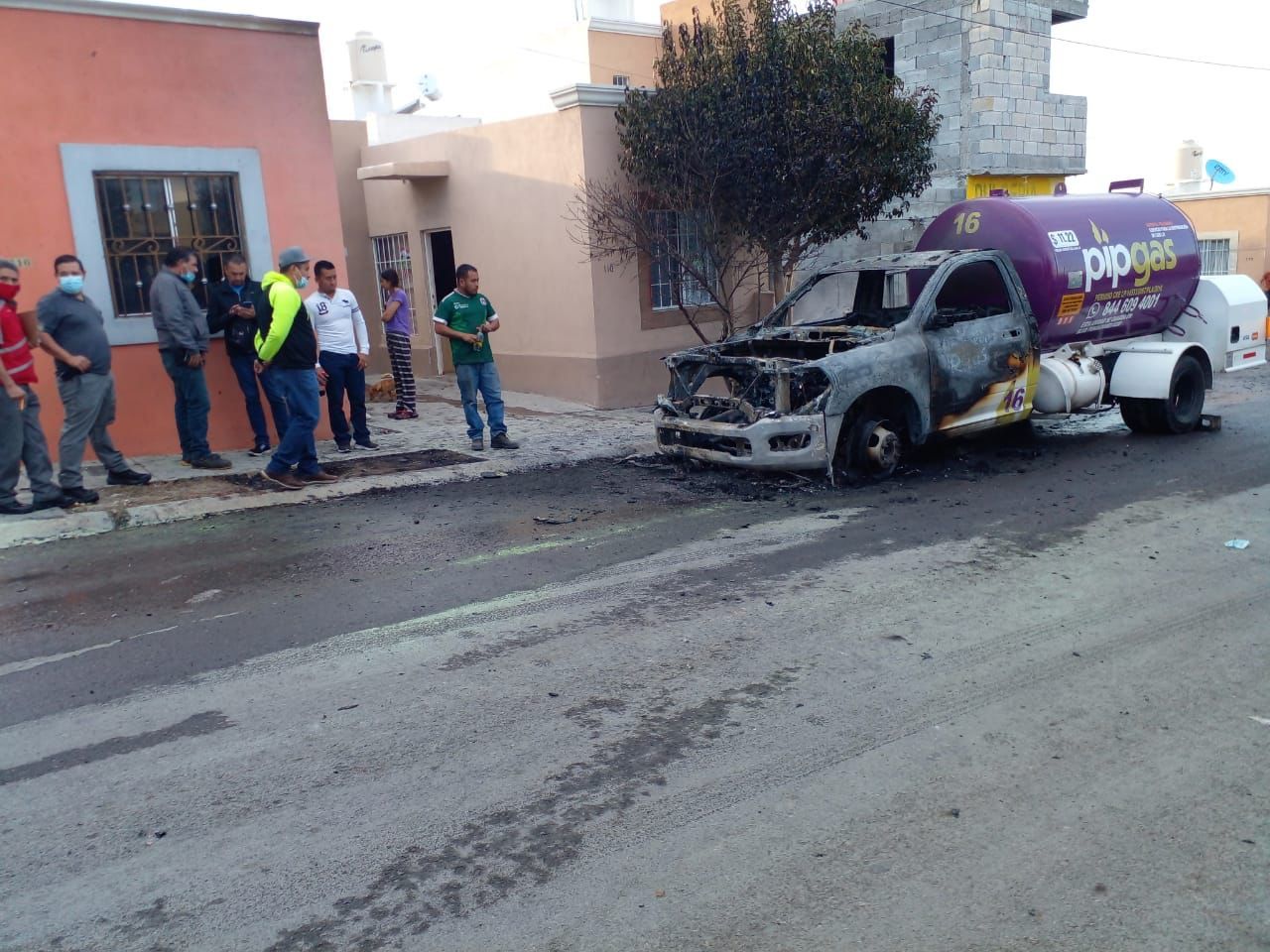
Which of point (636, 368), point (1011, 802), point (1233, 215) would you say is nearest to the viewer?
point (1011, 802)

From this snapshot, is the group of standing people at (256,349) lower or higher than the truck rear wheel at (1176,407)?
higher

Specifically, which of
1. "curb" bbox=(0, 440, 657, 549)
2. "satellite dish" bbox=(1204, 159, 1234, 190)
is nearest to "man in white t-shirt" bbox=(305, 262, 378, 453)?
"curb" bbox=(0, 440, 657, 549)

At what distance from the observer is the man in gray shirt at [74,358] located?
8.29m

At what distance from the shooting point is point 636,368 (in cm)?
1412

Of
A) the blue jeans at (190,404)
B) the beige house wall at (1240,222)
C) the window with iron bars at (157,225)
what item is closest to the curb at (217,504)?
the blue jeans at (190,404)

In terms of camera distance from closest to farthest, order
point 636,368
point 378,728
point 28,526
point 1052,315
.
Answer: point 378,728 < point 28,526 < point 1052,315 < point 636,368

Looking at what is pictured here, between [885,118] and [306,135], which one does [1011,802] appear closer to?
[306,135]

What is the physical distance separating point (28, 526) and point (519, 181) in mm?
8471

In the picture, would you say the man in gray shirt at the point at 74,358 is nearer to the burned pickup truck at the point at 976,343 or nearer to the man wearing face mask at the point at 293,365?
the man wearing face mask at the point at 293,365

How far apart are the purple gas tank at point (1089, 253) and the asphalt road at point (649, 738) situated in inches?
120

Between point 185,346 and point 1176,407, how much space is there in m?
9.67

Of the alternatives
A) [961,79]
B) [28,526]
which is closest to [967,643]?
[28,526]

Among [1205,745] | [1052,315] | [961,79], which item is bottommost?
[1205,745]

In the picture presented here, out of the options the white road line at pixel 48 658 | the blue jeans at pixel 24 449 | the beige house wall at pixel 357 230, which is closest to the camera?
the white road line at pixel 48 658
